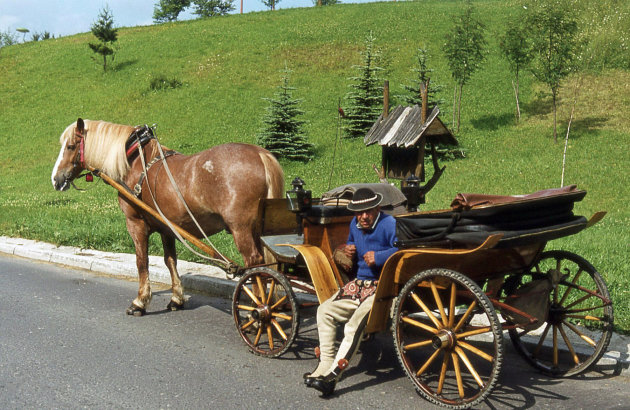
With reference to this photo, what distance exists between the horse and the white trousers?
1.57m

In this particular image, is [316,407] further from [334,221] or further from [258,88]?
[258,88]

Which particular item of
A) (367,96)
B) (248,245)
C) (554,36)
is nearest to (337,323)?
(248,245)

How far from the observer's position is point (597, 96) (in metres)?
28.8

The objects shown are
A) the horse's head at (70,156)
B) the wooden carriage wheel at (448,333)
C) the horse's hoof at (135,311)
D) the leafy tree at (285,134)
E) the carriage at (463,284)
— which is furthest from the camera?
the leafy tree at (285,134)

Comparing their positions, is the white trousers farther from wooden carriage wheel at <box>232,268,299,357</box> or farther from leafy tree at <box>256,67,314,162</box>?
leafy tree at <box>256,67,314,162</box>

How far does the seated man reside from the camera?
16.1ft

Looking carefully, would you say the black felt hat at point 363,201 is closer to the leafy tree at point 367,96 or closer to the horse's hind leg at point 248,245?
the horse's hind leg at point 248,245

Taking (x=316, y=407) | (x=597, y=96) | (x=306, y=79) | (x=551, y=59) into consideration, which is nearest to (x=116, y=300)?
(x=316, y=407)

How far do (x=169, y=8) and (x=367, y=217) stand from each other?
77.9 metres

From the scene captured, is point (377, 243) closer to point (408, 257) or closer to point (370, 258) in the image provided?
point (370, 258)

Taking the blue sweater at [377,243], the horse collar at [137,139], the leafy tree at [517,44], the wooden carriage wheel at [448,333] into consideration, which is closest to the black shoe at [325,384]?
the wooden carriage wheel at [448,333]

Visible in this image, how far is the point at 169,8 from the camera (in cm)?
7650

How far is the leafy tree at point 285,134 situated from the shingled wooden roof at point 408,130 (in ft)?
47.6

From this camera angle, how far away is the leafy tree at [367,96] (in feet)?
78.5
